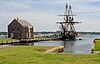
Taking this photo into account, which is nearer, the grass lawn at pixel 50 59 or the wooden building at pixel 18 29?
the grass lawn at pixel 50 59

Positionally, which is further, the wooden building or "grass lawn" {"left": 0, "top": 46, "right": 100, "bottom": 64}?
the wooden building

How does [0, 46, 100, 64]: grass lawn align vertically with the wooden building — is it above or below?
below

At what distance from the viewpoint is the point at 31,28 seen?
144125 mm

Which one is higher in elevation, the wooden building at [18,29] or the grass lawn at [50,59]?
the wooden building at [18,29]

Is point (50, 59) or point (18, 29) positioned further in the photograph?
point (18, 29)

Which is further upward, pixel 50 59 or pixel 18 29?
pixel 18 29

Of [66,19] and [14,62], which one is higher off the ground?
[66,19]

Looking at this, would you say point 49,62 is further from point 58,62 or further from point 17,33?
point 17,33

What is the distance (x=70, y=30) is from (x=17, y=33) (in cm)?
5231

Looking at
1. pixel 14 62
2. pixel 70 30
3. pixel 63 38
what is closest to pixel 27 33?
pixel 63 38

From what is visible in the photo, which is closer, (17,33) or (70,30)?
(17,33)

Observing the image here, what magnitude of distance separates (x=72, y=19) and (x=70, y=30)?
37.6ft

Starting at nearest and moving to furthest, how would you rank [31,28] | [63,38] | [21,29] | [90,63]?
[90,63] < [21,29] < [31,28] < [63,38]

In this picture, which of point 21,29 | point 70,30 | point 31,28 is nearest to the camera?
point 21,29
